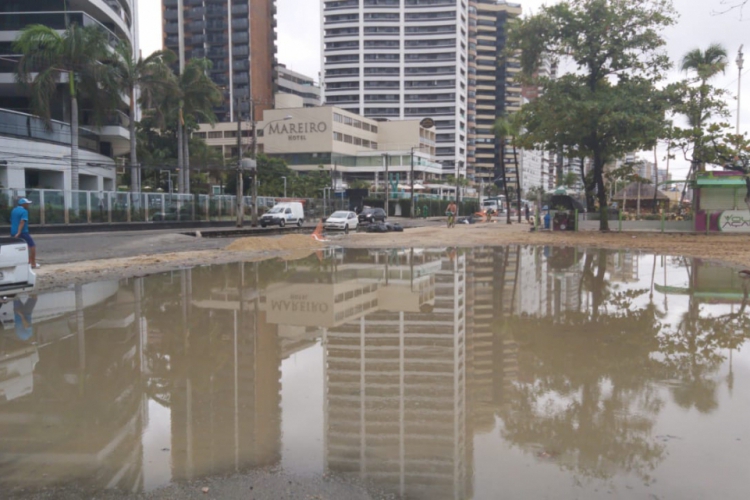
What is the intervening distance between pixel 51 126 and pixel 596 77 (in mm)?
34997

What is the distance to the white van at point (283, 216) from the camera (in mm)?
48156

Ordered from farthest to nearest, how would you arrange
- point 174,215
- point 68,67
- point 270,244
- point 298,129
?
1. point 298,129
2. point 174,215
3. point 68,67
4. point 270,244

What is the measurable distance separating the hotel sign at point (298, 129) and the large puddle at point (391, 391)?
9249cm

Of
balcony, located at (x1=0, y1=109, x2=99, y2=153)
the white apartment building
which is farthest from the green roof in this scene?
the white apartment building

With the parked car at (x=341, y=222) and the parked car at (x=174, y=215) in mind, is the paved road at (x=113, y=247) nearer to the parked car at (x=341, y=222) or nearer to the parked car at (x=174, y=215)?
the parked car at (x=174, y=215)

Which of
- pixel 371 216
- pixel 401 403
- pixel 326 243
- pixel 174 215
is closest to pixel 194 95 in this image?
pixel 174 215

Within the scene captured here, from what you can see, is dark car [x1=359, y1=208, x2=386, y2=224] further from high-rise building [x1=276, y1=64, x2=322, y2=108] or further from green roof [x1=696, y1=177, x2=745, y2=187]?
high-rise building [x1=276, y1=64, x2=322, y2=108]

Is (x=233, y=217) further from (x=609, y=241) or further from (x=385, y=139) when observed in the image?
(x=385, y=139)

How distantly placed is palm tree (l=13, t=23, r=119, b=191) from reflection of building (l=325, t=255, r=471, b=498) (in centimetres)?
3568

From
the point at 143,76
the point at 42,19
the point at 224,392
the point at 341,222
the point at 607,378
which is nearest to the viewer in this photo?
the point at 224,392

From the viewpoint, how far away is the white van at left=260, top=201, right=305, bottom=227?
48156mm

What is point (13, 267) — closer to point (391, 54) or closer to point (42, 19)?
point (42, 19)

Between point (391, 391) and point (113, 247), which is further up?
point (113, 247)

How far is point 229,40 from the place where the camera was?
371ft
